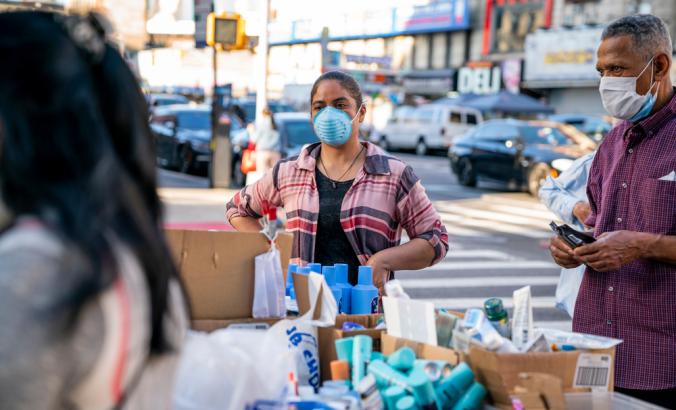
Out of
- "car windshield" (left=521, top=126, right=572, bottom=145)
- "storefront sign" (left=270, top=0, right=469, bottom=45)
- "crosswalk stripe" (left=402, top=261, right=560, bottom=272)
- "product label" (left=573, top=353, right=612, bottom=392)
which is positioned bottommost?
"crosswalk stripe" (left=402, top=261, right=560, bottom=272)

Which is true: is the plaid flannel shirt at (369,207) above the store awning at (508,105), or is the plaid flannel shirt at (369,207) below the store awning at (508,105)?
above

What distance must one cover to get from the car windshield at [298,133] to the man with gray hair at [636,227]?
14317mm

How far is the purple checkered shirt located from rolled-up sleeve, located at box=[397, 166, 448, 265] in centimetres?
78

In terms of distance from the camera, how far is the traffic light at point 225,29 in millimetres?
18703

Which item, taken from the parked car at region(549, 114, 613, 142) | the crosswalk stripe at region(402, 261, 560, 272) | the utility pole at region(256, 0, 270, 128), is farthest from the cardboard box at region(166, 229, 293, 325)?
the parked car at region(549, 114, 613, 142)

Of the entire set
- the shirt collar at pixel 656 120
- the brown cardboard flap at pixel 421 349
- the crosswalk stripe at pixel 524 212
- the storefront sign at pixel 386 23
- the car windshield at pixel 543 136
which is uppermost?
the storefront sign at pixel 386 23

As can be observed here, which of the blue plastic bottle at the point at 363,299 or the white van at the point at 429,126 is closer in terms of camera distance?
the blue plastic bottle at the point at 363,299

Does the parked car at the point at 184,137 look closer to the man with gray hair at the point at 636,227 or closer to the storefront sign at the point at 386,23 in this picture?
the man with gray hair at the point at 636,227

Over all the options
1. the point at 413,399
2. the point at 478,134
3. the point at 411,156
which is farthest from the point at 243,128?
the point at 413,399

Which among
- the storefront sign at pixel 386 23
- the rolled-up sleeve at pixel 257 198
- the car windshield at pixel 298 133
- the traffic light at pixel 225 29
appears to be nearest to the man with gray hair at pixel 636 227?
the rolled-up sleeve at pixel 257 198

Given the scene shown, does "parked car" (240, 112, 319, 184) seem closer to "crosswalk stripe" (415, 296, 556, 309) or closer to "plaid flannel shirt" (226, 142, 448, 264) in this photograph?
"crosswalk stripe" (415, 296, 556, 309)

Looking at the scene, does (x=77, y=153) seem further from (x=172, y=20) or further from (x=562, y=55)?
(x=562, y=55)

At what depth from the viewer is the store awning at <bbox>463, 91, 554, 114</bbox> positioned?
37.7 meters

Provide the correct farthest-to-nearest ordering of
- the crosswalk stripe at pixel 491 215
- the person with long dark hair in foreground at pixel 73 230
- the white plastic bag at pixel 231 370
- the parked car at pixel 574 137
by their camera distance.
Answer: the parked car at pixel 574 137 < the crosswalk stripe at pixel 491 215 < the white plastic bag at pixel 231 370 < the person with long dark hair in foreground at pixel 73 230
